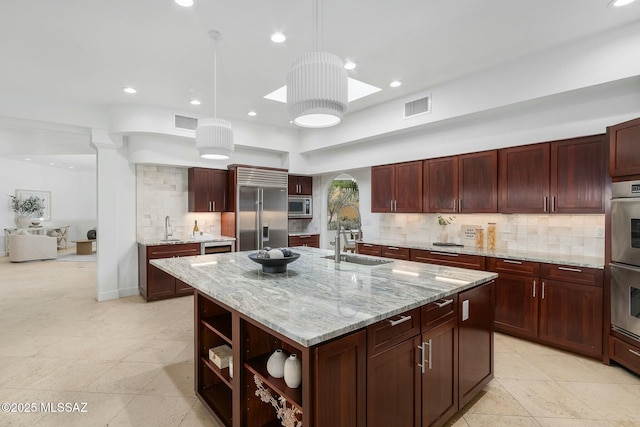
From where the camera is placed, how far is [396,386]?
1.60 meters

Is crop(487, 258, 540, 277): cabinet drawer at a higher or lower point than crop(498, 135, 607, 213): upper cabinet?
lower

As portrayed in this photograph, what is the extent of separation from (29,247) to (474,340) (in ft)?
34.7

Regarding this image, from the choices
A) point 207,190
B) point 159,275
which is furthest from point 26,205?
point 159,275

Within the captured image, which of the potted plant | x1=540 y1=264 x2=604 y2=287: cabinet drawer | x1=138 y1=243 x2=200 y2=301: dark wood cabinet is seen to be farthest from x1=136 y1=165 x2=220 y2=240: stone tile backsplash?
the potted plant

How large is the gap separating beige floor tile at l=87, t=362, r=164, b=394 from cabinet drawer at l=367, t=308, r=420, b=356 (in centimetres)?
211

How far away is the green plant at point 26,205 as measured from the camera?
951 cm

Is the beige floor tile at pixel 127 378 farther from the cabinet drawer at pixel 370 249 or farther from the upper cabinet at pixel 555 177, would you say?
the upper cabinet at pixel 555 177

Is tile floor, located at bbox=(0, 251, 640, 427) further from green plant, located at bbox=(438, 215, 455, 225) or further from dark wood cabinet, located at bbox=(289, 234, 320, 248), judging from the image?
dark wood cabinet, located at bbox=(289, 234, 320, 248)

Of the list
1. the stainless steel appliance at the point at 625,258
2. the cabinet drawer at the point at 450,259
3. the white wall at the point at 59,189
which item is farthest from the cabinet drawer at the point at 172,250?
the white wall at the point at 59,189

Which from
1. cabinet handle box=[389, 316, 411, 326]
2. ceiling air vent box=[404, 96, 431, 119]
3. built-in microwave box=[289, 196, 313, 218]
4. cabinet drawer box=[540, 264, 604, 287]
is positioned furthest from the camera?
built-in microwave box=[289, 196, 313, 218]

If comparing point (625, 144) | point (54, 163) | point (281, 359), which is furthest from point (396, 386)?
point (54, 163)

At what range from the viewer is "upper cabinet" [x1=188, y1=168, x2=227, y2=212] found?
546cm

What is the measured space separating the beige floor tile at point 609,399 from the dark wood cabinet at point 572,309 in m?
0.48

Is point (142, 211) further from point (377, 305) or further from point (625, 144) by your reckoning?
point (625, 144)
